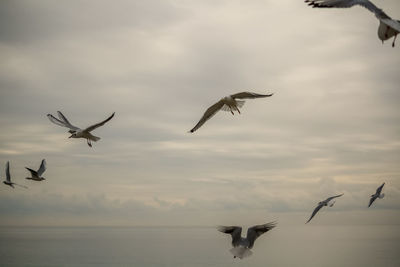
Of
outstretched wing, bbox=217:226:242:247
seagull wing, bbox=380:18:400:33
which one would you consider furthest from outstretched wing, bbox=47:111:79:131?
seagull wing, bbox=380:18:400:33

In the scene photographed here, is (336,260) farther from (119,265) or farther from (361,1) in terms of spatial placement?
(361,1)

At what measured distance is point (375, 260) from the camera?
8912 cm

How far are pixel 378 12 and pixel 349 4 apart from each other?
0.79 m

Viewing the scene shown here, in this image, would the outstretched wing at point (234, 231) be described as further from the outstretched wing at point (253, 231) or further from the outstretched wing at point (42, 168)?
the outstretched wing at point (42, 168)

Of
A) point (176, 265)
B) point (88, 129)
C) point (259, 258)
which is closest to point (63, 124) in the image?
point (88, 129)

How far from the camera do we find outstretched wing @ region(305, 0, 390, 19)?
11969 millimetres

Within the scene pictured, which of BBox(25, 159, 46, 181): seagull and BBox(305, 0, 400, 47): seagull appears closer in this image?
BBox(305, 0, 400, 47): seagull

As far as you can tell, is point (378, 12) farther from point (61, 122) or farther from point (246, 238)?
point (61, 122)

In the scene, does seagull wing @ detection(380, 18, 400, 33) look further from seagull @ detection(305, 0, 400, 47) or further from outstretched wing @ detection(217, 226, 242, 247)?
outstretched wing @ detection(217, 226, 242, 247)

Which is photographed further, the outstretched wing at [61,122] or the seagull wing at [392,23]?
the outstretched wing at [61,122]

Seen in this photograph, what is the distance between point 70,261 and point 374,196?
229 ft

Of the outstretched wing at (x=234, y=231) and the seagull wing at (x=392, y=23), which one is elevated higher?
the seagull wing at (x=392, y=23)

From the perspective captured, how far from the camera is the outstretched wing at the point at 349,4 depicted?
11969mm

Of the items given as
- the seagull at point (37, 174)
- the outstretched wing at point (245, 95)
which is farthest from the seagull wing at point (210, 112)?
the seagull at point (37, 174)
